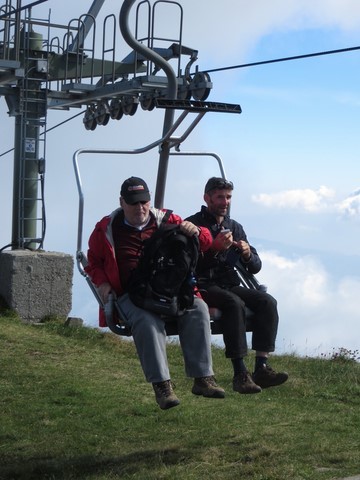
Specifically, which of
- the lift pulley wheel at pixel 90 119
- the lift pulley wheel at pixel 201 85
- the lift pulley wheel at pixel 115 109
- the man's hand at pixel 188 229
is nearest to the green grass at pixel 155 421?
the man's hand at pixel 188 229

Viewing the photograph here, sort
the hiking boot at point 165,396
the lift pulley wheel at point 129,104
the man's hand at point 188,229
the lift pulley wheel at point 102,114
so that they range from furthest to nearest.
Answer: the lift pulley wheel at point 102,114 < the lift pulley wheel at point 129,104 < the man's hand at point 188,229 < the hiking boot at point 165,396

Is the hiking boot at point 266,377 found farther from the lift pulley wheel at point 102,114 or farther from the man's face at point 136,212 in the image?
the lift pulley wheel at point 102,114

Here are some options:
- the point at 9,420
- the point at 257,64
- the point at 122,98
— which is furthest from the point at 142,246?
the point at 122,98

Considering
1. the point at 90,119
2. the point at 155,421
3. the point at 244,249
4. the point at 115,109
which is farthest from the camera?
the point at 90,119

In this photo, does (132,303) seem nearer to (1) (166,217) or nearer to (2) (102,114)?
(1) (166,217)

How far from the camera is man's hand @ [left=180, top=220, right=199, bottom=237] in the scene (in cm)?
674

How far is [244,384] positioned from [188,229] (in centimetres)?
112

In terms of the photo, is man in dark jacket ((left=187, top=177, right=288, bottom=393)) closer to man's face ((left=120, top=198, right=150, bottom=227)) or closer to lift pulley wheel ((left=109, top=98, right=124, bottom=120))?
man's face ((left=120, top=198, right=150, bottom=227))

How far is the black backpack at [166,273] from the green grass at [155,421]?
3.71ft

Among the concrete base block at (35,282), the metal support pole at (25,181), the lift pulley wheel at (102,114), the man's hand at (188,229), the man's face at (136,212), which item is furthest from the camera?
the lift pulley wheel at (102,114)

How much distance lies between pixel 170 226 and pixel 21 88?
7.24 m

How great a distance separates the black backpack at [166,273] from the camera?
6684 millimetres

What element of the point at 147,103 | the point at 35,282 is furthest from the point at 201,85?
the point at 35,282

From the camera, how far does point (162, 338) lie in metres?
6.71
